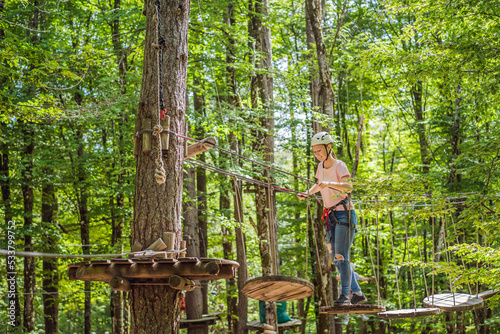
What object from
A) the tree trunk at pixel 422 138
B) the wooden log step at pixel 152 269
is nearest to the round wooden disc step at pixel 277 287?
the wooden log step at pixel 152 269

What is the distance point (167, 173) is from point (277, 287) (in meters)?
1.46

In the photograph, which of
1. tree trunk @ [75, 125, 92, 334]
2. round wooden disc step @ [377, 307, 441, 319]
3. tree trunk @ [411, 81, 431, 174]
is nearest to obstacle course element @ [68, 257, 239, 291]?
round wooden disc step @ [377, 307, 441, 319]

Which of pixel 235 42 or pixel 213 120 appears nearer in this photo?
pixel 213 120

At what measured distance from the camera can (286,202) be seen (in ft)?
42.4

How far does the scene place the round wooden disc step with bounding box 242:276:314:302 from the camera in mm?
3932

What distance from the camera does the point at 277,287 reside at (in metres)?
4.21

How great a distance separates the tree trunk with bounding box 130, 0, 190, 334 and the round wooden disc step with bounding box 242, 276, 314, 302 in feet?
2.28

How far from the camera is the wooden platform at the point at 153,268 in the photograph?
3.57 m

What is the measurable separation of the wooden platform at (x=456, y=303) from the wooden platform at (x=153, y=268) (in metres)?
3.06

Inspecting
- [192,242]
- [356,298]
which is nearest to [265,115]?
[192,242]

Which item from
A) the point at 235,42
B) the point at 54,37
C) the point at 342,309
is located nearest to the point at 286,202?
the point at 235,42

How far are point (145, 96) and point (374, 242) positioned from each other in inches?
488

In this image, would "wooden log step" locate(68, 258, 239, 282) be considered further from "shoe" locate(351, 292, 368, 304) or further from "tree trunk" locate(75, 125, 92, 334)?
"tree trunk" locate(75, 125, 92, 334)

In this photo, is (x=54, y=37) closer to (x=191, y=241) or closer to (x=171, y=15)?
(x=191, y=241)
